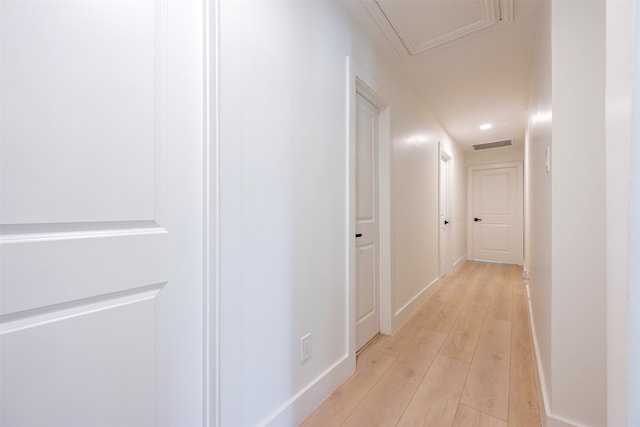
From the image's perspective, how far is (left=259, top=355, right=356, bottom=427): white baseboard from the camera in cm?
116

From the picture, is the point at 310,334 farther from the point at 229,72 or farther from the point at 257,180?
the point at 229,72

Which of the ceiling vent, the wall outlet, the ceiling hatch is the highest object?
the ceiling hatch

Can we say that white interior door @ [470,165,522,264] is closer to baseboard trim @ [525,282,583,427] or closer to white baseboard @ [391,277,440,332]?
white baseboard @ [391,277,440,332]

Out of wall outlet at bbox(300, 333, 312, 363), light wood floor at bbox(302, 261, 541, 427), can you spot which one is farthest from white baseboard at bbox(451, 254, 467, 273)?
wall outlet at bbox(300, 333, 312, 363)

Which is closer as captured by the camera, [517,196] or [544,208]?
[544,208]

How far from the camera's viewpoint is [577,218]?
1112 mm

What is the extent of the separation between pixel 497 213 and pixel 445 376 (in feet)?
15.4

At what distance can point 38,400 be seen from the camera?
63cm

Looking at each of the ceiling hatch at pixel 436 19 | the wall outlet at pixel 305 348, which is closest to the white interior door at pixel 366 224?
the ceiling hatch at pixel 436 19

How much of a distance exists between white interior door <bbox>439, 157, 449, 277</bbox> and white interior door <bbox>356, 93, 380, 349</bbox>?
7.08ft

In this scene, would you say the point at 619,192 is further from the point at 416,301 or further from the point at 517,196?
the point at 517,196

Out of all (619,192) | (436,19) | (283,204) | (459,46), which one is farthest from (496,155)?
(619,192)

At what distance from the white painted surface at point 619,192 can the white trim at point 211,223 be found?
0.96m

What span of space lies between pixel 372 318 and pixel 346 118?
1.57 meters
